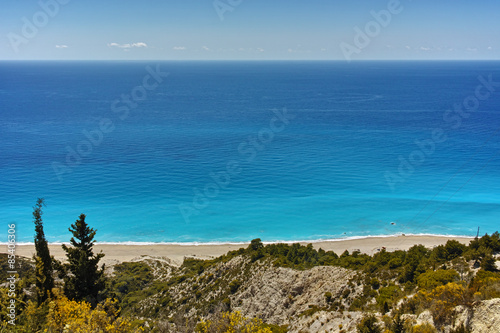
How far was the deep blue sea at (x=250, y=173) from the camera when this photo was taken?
5203 centimetres

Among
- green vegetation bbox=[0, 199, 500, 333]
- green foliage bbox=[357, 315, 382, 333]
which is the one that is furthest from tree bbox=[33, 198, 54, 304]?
green foliage bbox=[357, 315, 382, 333]

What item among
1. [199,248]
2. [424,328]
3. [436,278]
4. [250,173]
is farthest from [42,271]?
[250,173]

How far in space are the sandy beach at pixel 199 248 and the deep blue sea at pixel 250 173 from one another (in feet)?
8.07

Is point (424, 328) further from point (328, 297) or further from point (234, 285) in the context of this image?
point (234, 285)

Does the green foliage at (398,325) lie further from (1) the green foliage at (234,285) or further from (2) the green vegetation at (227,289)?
(1) the green foliage at (234,285)

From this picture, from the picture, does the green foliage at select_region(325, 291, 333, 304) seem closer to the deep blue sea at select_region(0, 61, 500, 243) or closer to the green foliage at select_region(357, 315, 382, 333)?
the green foliage at select_region(357, 315, 382, 333)

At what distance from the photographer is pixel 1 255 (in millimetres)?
39062

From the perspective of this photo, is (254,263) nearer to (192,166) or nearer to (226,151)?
(192,166)

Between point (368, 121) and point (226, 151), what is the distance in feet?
167

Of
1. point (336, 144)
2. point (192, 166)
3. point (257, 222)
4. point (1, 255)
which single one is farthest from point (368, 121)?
point (1, 255)

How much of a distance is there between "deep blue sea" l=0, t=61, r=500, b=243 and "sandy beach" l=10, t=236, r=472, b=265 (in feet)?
A: 8.07

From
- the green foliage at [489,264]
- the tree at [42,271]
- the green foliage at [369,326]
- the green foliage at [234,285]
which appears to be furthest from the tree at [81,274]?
the green foliage at [489,264]

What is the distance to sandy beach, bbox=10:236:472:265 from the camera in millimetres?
43391

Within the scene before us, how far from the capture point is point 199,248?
4622cm
